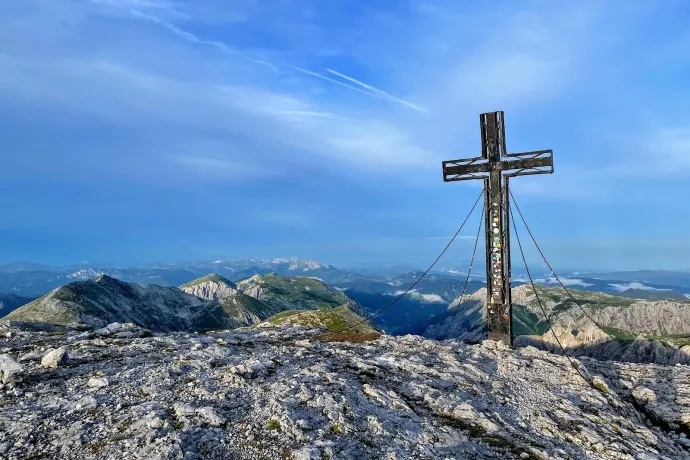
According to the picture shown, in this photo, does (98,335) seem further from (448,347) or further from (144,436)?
(448,347)

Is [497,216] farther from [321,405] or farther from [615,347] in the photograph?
[615,347]

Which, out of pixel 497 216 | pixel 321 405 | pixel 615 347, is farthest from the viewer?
pixel 615 347

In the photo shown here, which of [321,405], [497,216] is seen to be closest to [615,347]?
[497,216]

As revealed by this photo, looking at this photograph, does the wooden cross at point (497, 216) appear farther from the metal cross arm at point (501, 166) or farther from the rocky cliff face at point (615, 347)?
the rocky cliff face at point (615, 347)

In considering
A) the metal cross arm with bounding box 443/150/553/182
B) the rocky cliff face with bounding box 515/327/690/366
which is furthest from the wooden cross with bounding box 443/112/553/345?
the rocky cliff face with bounding box 515/327/690/366

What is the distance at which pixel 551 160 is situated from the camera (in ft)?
84.1

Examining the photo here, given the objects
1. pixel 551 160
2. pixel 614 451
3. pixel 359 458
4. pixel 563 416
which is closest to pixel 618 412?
pixel 563 416

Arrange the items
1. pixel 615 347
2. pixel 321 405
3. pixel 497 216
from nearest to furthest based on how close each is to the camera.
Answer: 1. pixel 321 405
2. pixel 497 216
3. pixel 615 347

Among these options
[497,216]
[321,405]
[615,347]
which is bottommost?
[615,347]

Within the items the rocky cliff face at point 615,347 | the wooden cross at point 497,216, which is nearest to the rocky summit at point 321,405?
the wooden cross at point 497,216

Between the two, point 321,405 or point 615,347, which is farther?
point 615,347

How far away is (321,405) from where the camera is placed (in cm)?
1423

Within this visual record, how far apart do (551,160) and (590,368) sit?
12085 mm

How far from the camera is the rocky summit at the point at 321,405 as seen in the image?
11555mm
